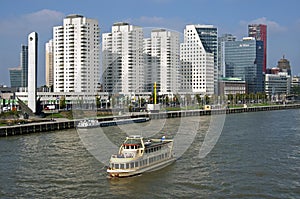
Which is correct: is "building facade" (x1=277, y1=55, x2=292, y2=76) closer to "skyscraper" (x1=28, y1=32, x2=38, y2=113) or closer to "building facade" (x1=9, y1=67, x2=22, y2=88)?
"building facade" (x1=9, y1=67, x2=22, y2=88)

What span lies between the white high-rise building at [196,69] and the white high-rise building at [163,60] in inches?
73.9

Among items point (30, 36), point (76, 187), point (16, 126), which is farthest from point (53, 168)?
point (30, 36)

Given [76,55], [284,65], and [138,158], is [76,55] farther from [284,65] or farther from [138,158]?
[284,65]

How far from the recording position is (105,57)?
92125 mm

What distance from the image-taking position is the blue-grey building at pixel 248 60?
139000 mm

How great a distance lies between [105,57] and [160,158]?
243 feet

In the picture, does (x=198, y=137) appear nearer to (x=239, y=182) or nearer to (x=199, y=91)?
(x=239, y=182)

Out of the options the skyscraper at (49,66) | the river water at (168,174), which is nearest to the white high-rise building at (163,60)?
the skyscraper at (49,66)

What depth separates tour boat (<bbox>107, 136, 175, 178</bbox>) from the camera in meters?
17.2

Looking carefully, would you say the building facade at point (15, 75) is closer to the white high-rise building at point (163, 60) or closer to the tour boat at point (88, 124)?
the white high-rise building at point (163, 60)

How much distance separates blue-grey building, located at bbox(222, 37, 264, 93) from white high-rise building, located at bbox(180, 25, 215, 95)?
44.5 metres

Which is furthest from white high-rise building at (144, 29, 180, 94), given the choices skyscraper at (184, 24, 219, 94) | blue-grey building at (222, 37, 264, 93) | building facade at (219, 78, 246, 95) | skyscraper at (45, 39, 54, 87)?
blue-grey building at (222, 37, 264, 93)

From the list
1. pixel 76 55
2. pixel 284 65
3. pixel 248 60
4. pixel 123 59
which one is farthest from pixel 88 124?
pixel 284 65

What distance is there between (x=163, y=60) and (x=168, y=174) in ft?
242
